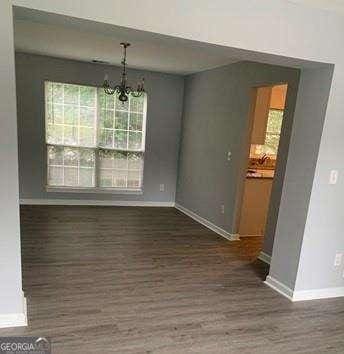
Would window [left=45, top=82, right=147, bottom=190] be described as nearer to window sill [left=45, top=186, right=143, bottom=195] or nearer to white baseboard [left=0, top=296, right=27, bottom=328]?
window sill [left=45, top=186, right=143, bottom=195]

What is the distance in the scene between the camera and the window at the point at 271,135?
18.2 ft

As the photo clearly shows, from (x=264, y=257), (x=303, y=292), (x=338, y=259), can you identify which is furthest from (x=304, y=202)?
(x=264, y=257)

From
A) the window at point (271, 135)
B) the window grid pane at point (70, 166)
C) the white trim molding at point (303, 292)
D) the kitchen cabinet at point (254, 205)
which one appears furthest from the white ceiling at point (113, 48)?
the white trim molding at point (303, 292)

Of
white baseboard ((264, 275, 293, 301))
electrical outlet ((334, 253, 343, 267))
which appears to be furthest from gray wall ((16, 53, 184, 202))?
electrical outlet ((334, 253, 343, 267))

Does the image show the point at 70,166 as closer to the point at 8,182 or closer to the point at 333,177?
the point at 8,182

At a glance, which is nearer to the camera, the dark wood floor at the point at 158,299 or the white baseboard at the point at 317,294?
A: the dark wood floor at the point at 158,299

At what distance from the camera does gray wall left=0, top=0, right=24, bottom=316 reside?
6.23 ft

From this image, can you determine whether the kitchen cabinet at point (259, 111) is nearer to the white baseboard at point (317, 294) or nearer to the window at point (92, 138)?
the white baseboard at point (317, 294)

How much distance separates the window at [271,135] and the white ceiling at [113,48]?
4.83 feet

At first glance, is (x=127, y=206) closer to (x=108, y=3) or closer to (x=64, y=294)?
(x=64, y=294)

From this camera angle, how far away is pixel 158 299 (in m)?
2.84

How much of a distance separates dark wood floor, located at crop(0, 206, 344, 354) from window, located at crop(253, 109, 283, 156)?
1.82 meters

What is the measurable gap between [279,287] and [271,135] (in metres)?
3.23

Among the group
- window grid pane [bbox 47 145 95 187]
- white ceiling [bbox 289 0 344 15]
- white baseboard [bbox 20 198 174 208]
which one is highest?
white ceiling [bbox 289 0 344 15]
